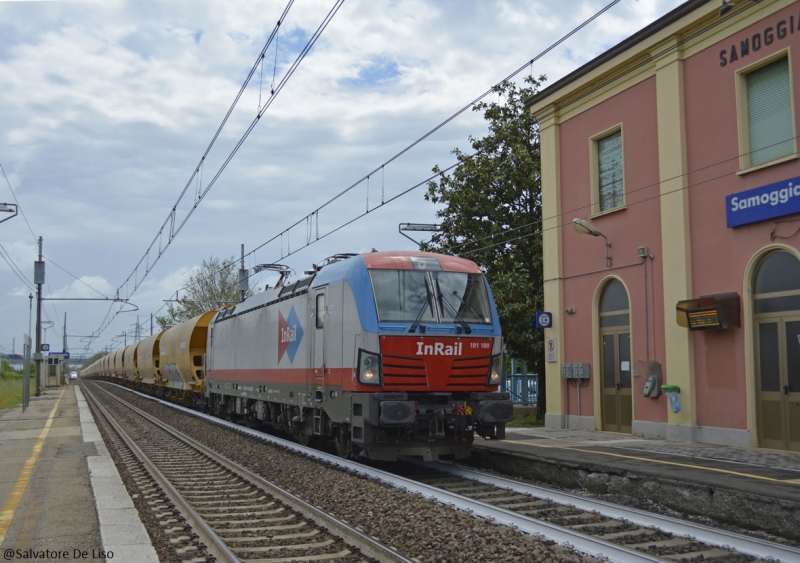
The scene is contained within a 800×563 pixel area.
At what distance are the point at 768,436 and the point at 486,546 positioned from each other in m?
8.14

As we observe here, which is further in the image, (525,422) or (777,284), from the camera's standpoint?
(525,422)

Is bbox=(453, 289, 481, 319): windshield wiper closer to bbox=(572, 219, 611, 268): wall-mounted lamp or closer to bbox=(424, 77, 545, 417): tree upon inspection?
bbox=(572, 219, 611, 268): wall-mounted lamp

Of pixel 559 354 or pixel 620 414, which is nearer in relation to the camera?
pixel 620 414

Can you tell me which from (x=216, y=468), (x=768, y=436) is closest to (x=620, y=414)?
(x=768, y=436)

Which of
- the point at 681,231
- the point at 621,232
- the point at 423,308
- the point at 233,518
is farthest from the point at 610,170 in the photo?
the point at 233,518

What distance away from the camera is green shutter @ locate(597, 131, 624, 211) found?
17.2 metres

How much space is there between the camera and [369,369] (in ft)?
38.5

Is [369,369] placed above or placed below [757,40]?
below

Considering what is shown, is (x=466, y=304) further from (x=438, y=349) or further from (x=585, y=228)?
(x=585, y=228)

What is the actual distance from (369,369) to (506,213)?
12.6m

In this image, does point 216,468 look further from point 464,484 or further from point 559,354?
point 559,354

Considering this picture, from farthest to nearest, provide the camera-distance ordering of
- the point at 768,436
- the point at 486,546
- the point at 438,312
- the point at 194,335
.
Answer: the point at 194,335 < the point at 768,436 < the point at 438,312 < the point at 486,546

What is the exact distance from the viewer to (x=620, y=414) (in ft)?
55.4

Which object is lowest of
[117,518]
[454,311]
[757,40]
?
[117,518]
